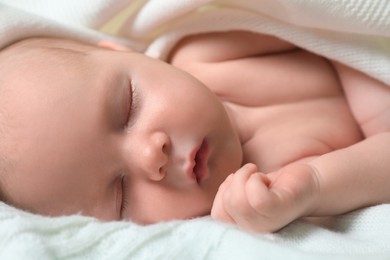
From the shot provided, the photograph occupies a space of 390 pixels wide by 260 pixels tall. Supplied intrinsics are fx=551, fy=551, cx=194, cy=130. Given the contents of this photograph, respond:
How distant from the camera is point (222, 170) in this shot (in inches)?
39.0

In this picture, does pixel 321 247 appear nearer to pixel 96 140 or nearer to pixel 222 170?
pixel 222 170

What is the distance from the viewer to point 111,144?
3.13ft

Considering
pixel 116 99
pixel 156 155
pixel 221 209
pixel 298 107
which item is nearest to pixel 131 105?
pixel 116 99

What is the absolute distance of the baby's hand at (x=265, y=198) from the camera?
0.82 m

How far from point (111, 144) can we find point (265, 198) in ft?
0.97

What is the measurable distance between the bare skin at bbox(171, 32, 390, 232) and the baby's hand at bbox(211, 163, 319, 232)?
0.08 metres

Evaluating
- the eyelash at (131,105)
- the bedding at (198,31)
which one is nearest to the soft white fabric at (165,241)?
the bedding at (198,31)

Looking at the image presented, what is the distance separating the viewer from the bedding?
774mm

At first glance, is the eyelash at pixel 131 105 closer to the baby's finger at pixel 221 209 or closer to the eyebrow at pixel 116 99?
the eyebrow at pixel 116 99

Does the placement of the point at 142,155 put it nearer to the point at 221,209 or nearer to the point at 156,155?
the point at 156,155

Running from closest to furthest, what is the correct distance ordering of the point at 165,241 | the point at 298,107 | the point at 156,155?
the point at 165,241, the point at 156,155, the point at 298,107

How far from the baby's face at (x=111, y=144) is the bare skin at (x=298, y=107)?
16 centimetres

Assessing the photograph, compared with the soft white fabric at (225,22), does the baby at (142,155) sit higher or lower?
lower

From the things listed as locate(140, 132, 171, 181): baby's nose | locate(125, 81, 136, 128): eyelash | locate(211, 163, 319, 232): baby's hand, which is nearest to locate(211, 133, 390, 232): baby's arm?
locate(211, 163, 319, 232): baby's hand
